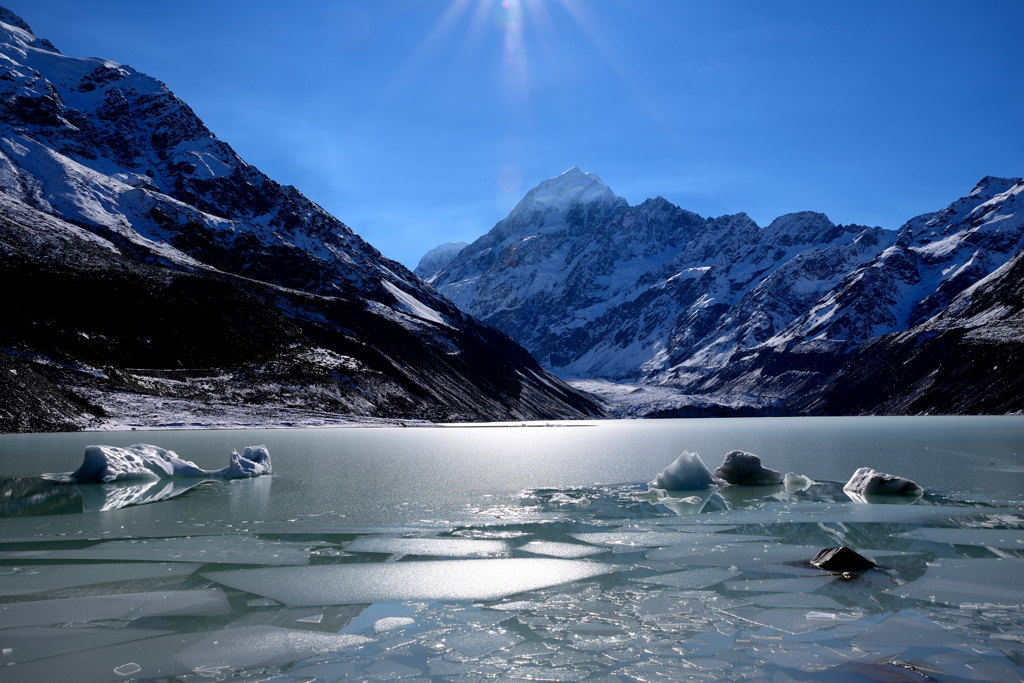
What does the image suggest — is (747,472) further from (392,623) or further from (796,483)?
(392,623)

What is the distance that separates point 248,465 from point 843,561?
28.4 m

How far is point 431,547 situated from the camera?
651 inches

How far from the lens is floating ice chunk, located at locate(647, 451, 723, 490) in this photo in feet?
92.6

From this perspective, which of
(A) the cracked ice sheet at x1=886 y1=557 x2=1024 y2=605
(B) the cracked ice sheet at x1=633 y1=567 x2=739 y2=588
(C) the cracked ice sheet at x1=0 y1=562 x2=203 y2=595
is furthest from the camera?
(B) the cracked ice sheet at x1=633 y1=567 x2=739 y2=588

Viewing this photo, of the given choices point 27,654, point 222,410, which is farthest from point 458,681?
point 222,410

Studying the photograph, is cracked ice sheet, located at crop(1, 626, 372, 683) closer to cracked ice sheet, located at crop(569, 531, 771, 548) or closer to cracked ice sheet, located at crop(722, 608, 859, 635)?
cracked ice sheet, located at crop(722, 608, 859, 635)

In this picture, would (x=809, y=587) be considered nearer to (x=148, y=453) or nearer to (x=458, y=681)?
(x=458, y=681)

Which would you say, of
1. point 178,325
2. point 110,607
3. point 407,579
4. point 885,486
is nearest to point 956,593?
point 407,579

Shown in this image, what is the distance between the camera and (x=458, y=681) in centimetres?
852

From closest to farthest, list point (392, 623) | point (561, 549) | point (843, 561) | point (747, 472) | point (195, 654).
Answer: point (195, 654) < point (392, 623) < point (843, 561) < point (561, 549) < point (747, 472)

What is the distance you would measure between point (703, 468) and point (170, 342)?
113023 mm

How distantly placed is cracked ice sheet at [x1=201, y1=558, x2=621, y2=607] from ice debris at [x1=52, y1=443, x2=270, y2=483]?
1984 centimetres

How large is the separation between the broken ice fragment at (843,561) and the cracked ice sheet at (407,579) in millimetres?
4351

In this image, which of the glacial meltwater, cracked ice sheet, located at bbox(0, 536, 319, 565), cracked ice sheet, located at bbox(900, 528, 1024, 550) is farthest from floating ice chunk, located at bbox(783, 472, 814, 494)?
cracked ice sheet, located at bbox(0, 536, 319, 565)
